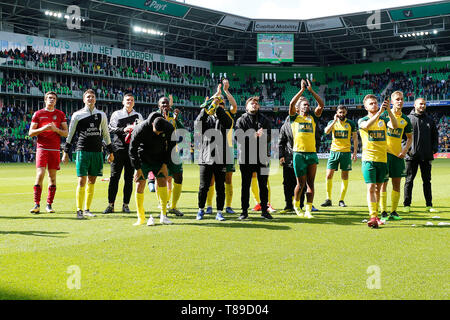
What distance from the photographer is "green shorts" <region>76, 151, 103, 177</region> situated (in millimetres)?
9382

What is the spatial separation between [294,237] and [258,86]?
56927mm

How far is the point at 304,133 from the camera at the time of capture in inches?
376

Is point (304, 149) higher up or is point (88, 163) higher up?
point (304, 149)

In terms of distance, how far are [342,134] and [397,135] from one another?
115 inches

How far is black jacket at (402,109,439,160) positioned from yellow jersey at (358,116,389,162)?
262 cm

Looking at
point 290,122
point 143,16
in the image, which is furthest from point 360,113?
point 290,122

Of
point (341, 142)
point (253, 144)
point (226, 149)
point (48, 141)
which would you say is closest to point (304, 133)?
point (253, 144)

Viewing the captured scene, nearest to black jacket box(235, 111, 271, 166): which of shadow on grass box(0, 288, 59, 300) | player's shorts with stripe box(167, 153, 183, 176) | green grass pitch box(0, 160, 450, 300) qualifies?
green grass pitch box(0, 160, 450, 300)

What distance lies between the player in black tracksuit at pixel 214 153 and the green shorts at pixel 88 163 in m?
2.03

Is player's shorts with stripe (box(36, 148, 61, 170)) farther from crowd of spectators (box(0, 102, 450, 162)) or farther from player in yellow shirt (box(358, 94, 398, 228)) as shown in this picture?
crowd of spectators (box(0, 102, 450, 162))

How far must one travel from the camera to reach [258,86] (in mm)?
63062

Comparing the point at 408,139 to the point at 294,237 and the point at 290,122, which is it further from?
the point at 294,237

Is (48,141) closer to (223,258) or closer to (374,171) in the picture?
(223,258)

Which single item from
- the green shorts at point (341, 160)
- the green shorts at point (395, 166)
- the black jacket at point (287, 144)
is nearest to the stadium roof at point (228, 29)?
the green shorts at point (341, 160)
